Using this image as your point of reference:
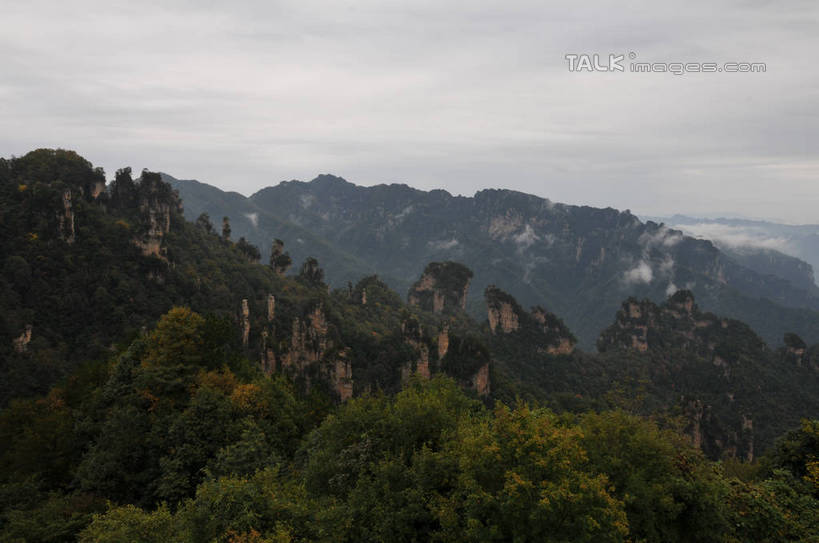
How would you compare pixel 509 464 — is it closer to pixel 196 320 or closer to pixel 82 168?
pixel 196 320

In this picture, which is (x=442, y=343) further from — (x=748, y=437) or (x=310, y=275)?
(x=748, y=437)

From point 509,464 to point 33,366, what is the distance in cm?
6483

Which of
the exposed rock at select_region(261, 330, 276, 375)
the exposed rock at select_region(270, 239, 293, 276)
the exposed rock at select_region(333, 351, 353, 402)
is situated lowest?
the exposed rock at select_region(333, 351, 353, 402)

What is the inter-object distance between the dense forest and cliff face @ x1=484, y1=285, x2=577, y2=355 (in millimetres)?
49478

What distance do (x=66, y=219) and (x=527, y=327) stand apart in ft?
387

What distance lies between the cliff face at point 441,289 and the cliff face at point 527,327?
97.5 feet

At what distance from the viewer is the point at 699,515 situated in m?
21.3

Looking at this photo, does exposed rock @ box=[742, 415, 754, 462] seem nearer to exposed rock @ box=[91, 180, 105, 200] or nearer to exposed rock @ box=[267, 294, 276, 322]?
exposed rock @ box=[267, 294, 276, 322]

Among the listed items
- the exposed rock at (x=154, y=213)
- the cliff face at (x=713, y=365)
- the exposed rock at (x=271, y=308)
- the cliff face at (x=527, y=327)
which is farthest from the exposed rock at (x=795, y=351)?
the exposed rock at (x=154, y=213)

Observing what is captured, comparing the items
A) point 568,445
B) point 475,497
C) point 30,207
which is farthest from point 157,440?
point 30,207

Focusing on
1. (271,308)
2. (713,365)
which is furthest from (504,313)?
(271,308)

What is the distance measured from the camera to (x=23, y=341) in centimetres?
5728

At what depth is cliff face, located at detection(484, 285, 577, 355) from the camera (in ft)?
445

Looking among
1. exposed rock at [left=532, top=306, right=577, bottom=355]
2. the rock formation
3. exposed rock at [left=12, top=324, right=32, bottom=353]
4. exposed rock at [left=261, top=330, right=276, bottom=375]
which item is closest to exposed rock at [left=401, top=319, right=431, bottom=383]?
the rock formation
